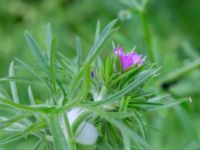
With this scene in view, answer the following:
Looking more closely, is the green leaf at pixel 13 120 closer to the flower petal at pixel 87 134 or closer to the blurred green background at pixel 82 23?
the flower petal at pixel 87 134

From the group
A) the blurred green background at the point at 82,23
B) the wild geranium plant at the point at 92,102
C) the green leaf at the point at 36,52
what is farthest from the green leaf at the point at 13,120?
the blurred green background at the point at 82,23

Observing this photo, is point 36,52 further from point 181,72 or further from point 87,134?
point 181,72

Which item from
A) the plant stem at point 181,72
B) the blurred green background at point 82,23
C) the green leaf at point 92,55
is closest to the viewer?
Result: the green leaf at point 92,55

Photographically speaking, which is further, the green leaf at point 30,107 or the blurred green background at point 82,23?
the blurred green background at point 82,23

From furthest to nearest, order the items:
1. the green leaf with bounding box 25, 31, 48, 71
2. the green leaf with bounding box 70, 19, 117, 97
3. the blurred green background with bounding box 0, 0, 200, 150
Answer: the blurred green background with bounding box 0, 0, 200, 150, the green leaf with bounding box 25, 31, 48, 71, the green leaf with bounding box 70, 19, 117, 97

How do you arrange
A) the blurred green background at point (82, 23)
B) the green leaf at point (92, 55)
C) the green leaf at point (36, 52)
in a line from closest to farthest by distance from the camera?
the green leaf at point (92, 55) → the green leaf at point (36, 52) → the blurred green background at point (82, 23)

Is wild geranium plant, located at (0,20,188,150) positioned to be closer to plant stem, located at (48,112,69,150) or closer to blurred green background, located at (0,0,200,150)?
plant stem, located at (48,112,69,150)

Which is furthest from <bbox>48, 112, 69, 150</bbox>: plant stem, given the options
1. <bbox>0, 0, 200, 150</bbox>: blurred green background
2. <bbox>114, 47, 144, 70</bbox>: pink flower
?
<bbox>0, 0, 200, 150</bbox>: blurred green background

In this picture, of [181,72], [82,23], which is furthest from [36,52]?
[82,23]

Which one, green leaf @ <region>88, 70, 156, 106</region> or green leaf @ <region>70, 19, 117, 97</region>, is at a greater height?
green leaf @ <region>70, 19, 117, 97</region>

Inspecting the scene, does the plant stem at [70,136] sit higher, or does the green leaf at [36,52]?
the green leaf at [36,52]

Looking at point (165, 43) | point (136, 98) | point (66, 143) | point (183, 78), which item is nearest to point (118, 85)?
point (136, 98)
